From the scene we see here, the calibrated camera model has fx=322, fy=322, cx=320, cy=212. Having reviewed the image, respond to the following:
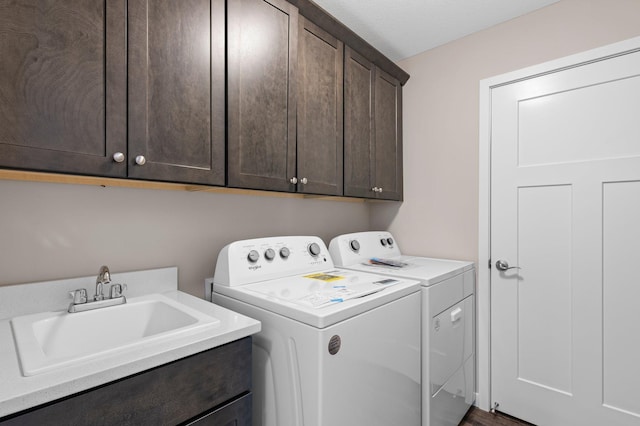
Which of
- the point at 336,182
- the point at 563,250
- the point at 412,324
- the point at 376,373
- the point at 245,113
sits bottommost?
the point at 376,373

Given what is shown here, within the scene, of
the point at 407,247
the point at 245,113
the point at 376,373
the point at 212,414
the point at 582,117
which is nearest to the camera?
the point at 212,414

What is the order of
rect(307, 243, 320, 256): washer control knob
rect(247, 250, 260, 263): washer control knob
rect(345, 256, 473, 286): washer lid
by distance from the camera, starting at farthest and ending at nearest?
rect(307, 243, 320, 256): washer control knob, rect(345, 256, 473, 286): washer lid, rect(247, 250, 260, 263): washer control knob

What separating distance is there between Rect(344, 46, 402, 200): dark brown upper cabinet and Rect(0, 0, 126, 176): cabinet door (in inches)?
47.2

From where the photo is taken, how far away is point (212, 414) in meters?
0.92

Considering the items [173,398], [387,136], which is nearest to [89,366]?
[173,398]

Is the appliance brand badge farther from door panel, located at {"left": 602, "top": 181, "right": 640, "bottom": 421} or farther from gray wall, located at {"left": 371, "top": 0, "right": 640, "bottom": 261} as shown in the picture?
door panel, located at {"left": 602, "top": 181, "right": 640, "bottom": 421}

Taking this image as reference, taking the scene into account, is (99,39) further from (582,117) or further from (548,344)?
(548,344)

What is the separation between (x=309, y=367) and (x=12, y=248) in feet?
3.54

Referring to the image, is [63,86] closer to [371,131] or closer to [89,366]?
[89,366]

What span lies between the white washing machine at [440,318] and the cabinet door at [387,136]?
0.38 metres

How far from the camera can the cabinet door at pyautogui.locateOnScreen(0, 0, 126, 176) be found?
0.84 metres

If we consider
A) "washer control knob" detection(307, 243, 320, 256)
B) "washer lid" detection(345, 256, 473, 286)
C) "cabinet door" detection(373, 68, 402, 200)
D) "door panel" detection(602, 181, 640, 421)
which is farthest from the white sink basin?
"door panel" detection(602, 181, 640, 421)

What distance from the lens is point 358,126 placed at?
78.7 inches

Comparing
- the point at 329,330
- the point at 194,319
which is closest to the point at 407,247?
the point at 329,330
